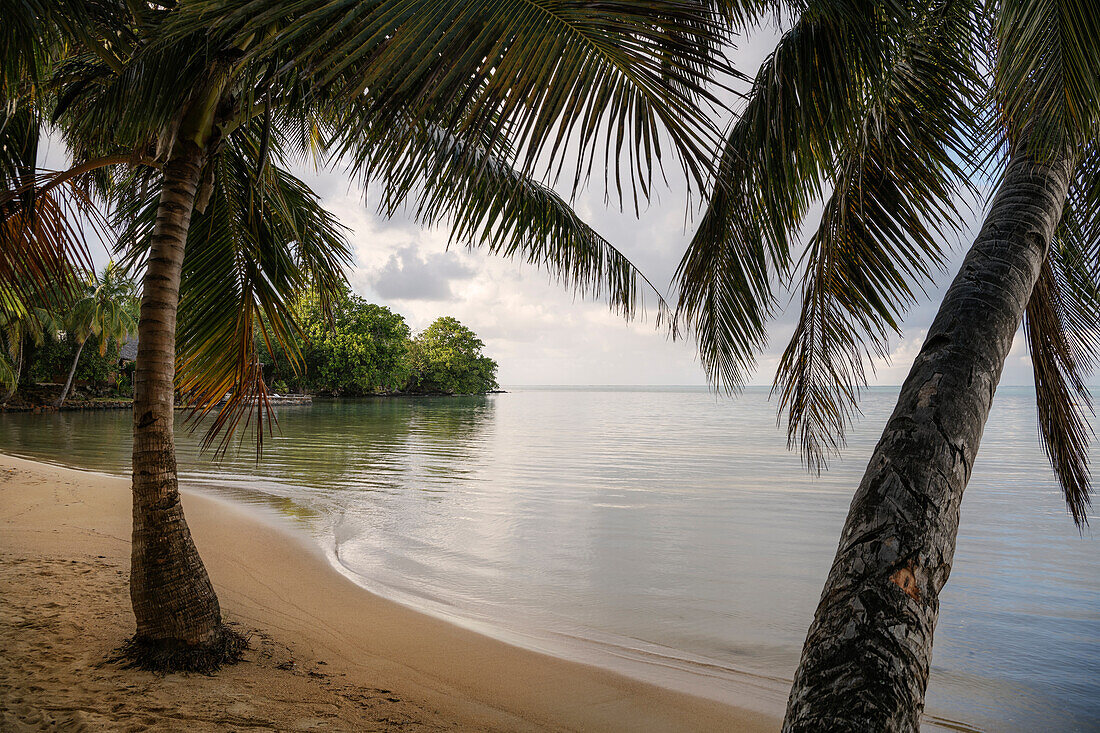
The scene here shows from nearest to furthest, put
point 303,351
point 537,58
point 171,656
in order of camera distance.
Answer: point 537,58
point 171,656
point 303,351

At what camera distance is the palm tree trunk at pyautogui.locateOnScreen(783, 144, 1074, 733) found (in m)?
1.44

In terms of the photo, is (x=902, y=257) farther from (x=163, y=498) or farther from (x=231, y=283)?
(x=231, y=283)

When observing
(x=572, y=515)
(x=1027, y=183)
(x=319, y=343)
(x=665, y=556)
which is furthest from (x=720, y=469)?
(x=319, y=343)

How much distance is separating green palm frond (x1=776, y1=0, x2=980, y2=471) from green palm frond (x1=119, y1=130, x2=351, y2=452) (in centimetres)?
352

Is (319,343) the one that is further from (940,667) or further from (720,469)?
(940,667)

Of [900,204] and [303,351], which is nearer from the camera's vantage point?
[900,204]

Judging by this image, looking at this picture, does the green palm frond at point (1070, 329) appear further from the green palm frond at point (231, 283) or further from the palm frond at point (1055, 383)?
the green palm frond at point (231, 283)

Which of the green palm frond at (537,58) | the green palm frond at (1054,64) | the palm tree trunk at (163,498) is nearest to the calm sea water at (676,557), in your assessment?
the palm tree trunk at (163,498)

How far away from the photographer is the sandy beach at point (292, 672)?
116 inches

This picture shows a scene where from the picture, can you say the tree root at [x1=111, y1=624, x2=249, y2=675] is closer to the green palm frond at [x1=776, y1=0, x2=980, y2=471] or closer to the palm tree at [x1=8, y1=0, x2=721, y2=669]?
the palm tree at [x1=8, y1=0, x2=721, y2=669]

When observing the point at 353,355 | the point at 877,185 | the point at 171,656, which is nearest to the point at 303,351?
the point at 171,656

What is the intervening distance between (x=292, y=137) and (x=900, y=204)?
17.2 feet

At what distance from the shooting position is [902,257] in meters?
3.04

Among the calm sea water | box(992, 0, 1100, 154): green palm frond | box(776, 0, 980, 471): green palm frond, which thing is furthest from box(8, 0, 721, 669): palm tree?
the calm sea water
